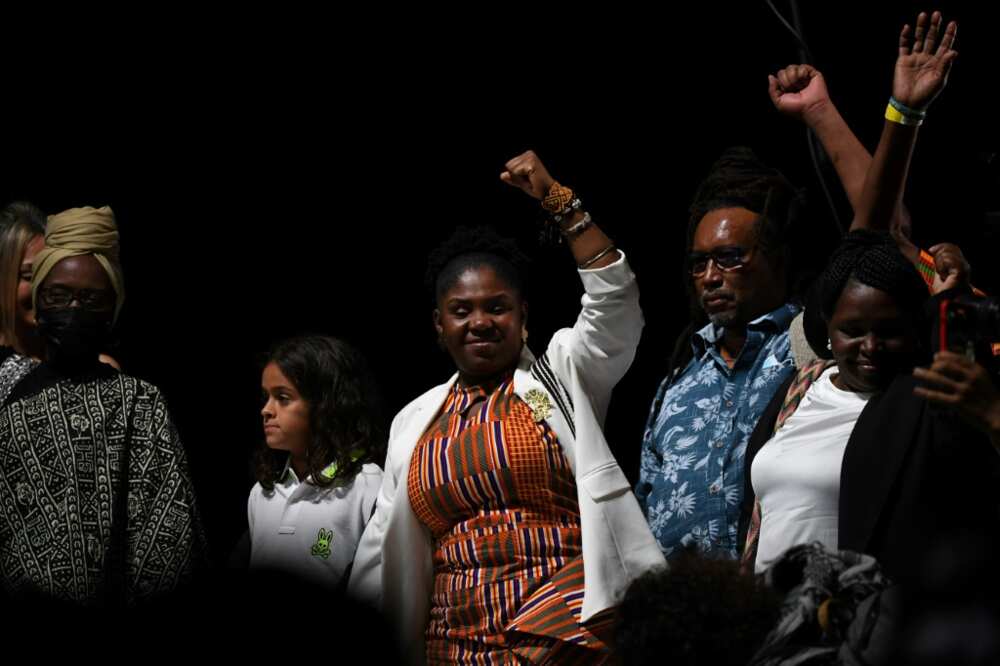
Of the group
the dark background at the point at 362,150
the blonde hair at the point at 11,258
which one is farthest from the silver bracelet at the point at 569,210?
the blonde hair at the point at 11,258

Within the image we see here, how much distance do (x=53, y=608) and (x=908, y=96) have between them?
99.7 inches

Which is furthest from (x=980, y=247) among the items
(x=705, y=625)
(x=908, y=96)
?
(x=705, y=625)

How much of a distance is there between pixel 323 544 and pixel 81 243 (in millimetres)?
1071

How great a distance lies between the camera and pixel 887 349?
9.32 feet

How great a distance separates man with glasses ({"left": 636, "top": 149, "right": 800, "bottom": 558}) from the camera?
11.3 feet

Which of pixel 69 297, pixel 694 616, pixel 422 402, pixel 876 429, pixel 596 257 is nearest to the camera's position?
pixel 694 616


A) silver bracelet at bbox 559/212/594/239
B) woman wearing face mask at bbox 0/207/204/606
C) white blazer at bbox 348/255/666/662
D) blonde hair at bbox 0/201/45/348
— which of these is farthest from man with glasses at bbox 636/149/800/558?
blonde hair at bbox 0/201/45/348

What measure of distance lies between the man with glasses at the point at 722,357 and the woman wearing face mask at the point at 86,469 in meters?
1.22

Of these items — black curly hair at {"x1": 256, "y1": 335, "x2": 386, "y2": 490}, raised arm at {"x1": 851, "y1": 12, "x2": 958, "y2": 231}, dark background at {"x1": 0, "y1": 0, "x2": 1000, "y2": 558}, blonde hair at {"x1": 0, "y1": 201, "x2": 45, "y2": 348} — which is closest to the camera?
raised arm at {"x1": 851, "y1": 12, "x2": 958, "y2": 231}

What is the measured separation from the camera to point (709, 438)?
137 inches

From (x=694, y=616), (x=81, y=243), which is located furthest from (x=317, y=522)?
(x=694, y=616)

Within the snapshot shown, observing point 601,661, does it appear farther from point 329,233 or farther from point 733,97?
point 329,233

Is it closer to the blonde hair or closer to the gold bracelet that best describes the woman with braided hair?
the gold bracelet

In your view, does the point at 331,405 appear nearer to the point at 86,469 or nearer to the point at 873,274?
the point at 86,469
